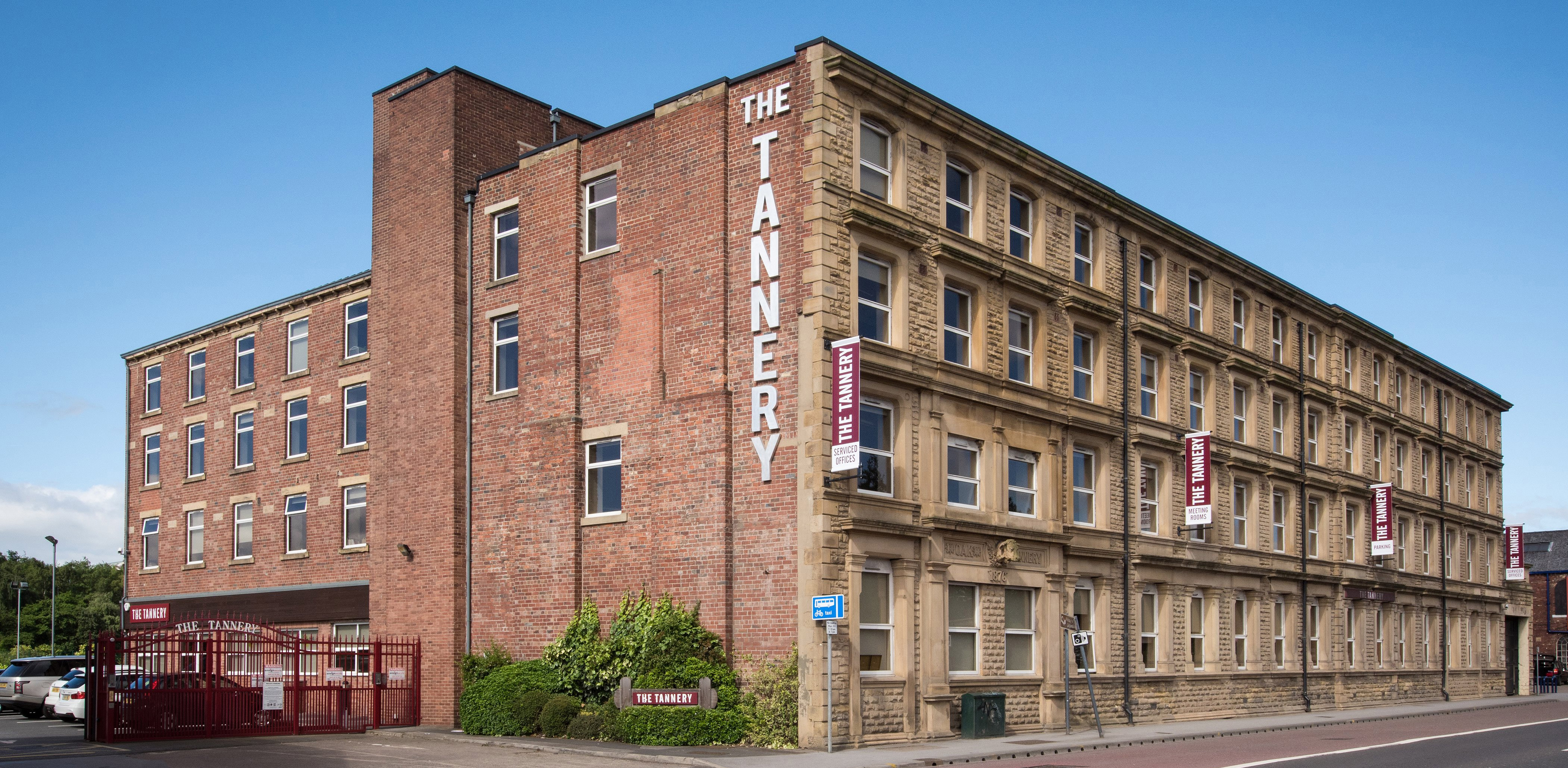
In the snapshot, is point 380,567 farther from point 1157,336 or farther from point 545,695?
point 1157,336

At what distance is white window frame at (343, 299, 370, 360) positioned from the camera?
3778 cm

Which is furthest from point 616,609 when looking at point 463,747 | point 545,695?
point 463,747

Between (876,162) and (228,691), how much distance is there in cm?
1712

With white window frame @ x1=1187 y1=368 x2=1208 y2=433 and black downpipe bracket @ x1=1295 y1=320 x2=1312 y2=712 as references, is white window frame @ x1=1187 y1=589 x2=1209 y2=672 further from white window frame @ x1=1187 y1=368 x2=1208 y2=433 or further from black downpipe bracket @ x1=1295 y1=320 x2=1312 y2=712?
black downpipe bracket @ x1=1295 y1=320 x2=1312 y2=712

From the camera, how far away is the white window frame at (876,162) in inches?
1077

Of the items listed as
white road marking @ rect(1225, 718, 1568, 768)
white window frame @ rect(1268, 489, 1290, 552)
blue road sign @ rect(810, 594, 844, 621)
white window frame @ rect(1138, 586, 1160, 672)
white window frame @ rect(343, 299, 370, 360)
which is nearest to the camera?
white road marking @ rect(1225, 718, 1568, 768)

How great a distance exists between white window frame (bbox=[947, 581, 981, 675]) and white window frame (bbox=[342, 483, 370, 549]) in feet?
55.0

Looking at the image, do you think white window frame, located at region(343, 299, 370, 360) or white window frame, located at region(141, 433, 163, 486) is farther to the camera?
white window frame, located at region(141, 433, 163, 486)

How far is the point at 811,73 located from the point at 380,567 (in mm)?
17346

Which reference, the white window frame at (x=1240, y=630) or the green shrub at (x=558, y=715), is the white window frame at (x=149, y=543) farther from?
the white window frame at (x=1240, y=630)

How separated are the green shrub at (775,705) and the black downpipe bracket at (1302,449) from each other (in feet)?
74.2

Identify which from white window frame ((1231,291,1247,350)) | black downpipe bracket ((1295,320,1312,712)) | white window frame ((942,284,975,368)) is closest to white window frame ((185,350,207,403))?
white window frame ((942,284,975,368))

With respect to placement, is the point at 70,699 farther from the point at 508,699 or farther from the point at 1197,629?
the point at 1197,629

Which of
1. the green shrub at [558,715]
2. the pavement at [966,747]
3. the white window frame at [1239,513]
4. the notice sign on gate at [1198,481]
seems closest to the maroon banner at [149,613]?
the pavement at [966,747]
